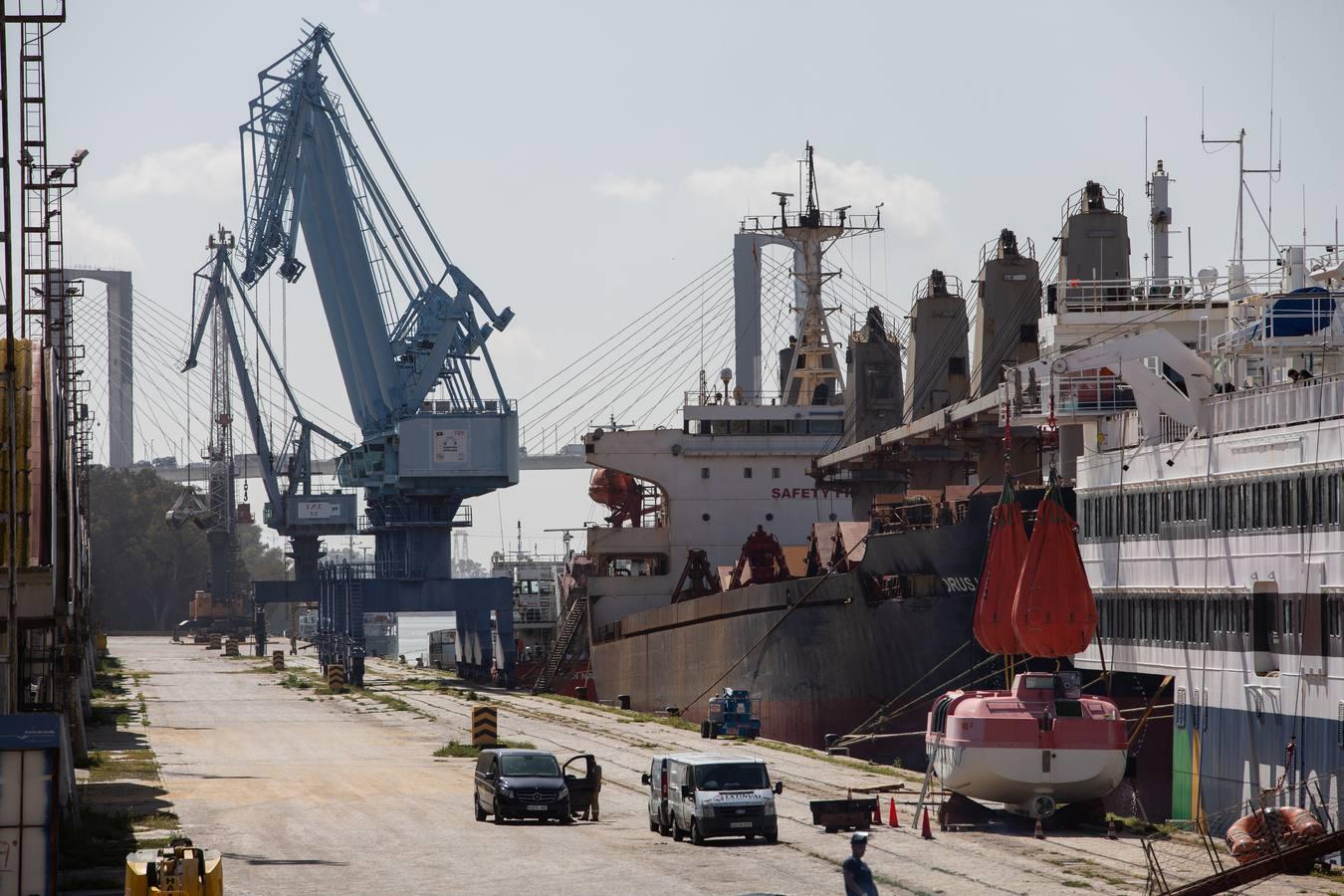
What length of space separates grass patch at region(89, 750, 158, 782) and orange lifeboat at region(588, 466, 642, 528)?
102 feet

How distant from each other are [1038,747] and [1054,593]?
3.95 metres

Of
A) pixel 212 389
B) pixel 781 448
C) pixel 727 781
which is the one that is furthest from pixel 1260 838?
pixel 212 389

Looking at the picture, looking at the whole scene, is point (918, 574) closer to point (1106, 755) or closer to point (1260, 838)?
point (1106, 755)

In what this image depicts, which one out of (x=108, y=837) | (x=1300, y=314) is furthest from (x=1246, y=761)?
(x=108, y=837)

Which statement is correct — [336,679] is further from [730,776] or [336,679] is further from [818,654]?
[730,776]

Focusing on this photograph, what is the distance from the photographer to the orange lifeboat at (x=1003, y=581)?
32.8 m

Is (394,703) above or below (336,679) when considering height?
below

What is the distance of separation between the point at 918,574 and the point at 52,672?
19928 millimetres

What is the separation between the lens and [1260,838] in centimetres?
2483

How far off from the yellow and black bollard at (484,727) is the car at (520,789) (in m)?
13.5

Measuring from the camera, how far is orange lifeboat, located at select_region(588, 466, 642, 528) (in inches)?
2938

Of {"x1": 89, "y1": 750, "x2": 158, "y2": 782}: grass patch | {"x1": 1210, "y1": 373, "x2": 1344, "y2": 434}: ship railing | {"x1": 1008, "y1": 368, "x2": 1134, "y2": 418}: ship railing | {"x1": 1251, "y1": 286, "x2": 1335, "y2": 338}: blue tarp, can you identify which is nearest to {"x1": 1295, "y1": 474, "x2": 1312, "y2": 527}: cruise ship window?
{"x1": 1210, "y1": 373, "x2": 1344, "y2": 434}: ship railing

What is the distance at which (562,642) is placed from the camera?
7812 cm

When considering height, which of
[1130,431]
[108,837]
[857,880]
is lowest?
[108,837]
